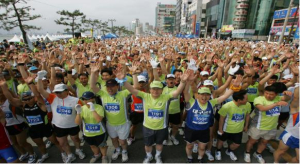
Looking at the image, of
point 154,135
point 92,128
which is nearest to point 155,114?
point 154,135

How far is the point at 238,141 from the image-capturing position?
124 inches

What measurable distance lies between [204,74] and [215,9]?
58580 mm

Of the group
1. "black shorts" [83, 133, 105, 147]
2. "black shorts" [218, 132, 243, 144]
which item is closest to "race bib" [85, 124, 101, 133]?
"black shorts" [83, 133, 105, 147]

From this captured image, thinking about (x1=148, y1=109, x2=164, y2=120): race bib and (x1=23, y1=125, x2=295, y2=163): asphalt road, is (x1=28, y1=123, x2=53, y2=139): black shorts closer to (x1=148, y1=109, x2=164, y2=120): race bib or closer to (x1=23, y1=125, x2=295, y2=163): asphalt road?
(x1=23, y1=125, x2=295, y2=163): asphalt road

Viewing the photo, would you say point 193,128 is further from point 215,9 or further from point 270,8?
point 215,9

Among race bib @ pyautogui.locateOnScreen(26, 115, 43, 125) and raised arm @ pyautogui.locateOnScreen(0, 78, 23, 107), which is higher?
raised arm @ pyautogui.locateOnScreen(0, 78, 23, 107)

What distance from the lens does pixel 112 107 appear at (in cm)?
294

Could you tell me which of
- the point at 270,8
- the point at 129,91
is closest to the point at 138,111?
the point at 129,91

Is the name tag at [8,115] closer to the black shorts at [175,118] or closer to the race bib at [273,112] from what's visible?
the black shorts at [175,118]

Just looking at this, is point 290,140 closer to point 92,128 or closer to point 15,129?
point 92,128

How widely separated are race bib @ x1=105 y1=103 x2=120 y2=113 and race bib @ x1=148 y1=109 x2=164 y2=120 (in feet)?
2.00

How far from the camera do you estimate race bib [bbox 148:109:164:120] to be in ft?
9.32

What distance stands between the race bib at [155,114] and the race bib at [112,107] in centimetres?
61

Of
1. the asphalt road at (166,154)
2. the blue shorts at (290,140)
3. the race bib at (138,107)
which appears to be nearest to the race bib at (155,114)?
the race bib at (138,107)
